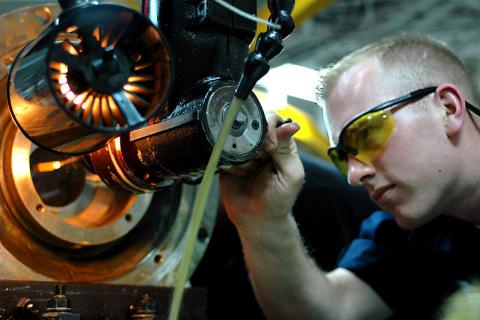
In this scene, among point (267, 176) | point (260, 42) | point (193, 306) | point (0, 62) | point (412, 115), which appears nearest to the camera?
point (260, 42)

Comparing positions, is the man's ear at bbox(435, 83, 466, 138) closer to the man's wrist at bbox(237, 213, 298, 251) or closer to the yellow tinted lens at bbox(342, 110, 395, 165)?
the yellow tinted lens at bbox(342, 110, 395, 165)

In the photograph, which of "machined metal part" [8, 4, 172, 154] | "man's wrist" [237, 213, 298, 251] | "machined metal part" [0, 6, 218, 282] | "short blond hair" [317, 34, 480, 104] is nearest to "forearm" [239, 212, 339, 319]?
"man's wrist" [237, 213, 298, 251]

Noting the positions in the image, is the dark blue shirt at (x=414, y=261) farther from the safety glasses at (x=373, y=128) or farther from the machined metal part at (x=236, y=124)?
the machined metal part at (x=236, y=124)

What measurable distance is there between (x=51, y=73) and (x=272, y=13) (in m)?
0.34

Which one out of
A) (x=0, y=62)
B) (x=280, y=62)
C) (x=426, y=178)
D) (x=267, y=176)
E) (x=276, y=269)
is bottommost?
(x=280, y=62)

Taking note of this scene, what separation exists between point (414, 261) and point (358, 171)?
45cm

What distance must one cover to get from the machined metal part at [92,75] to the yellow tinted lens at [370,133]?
815 millimetres

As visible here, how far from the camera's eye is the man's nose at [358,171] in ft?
4.78

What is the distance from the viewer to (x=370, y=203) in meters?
2.00

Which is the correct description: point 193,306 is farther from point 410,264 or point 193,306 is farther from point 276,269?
point 410,264

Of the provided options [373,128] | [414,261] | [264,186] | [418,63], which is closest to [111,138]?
[264,186]

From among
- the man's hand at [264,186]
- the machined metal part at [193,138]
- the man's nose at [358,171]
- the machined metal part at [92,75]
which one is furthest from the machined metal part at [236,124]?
the man's nose at [358,171]

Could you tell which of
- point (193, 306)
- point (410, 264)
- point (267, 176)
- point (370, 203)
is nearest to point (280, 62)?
point (370, 203)

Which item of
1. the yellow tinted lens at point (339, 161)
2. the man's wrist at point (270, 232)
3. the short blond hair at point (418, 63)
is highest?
the short blond hair at point (418, 63)
